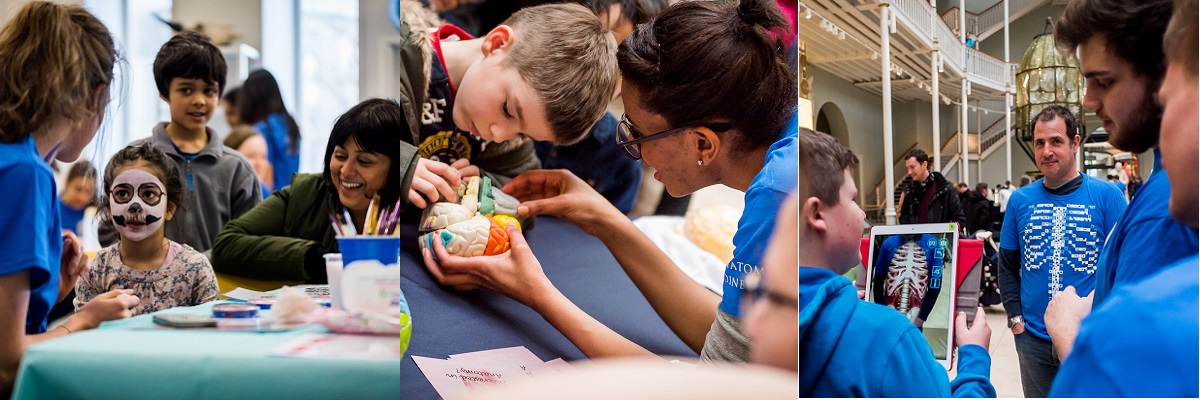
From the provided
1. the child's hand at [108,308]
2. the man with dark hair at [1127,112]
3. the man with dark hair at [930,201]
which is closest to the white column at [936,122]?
the man with dark hair at [930,201]

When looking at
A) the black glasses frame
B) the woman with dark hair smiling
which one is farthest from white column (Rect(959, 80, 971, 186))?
the woman with dark hair smiling

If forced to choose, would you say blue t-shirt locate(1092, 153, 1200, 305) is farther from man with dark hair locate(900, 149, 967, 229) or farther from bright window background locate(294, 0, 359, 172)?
bright window background locate(294, 0, 359, 172)

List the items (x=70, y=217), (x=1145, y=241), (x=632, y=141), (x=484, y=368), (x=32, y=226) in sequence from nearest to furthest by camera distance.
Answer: (x=1145, y=241)
(x=632, y=141)
(x=484, y=368)
(x=32, y=226)
(x=70, y=217)

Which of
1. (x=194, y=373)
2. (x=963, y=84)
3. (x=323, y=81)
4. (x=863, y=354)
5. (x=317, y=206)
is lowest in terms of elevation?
(x=194, y=373)

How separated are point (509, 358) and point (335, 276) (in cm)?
82

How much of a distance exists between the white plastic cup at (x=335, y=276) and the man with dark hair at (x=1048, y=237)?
2.25 meters

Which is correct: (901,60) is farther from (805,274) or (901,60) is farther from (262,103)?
(262,103)

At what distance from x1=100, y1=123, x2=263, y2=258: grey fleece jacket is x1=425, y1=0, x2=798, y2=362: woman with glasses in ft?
3.78

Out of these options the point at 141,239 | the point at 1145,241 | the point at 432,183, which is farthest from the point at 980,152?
the point at 141,239

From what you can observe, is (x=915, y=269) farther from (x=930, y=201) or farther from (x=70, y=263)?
(x=70, y=263)

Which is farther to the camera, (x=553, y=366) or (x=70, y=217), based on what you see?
(x=70, y=217)

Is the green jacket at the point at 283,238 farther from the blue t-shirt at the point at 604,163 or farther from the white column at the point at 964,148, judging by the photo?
the white column at the point at 964,148

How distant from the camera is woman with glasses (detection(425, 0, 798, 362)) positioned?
2520 mm

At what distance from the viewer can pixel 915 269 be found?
8.54ft
